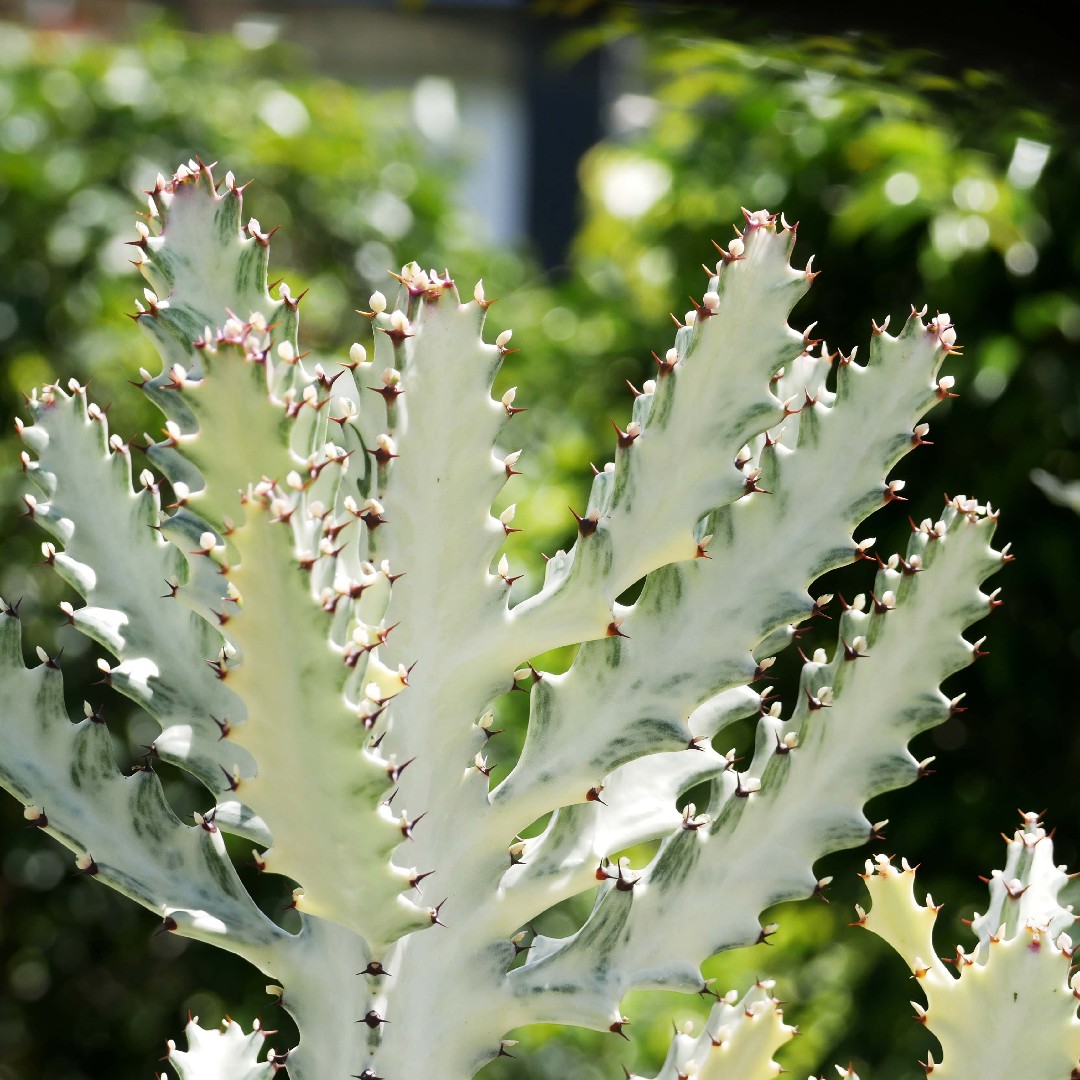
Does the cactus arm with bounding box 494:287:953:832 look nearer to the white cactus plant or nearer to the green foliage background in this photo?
the white cactus plant

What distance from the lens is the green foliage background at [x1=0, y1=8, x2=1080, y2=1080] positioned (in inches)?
107

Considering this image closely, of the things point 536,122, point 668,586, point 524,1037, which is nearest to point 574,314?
point 524,1037

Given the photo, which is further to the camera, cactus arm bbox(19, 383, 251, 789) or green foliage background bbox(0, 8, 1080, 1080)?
green foliage background bbox(0, 8, 1080, 1080)

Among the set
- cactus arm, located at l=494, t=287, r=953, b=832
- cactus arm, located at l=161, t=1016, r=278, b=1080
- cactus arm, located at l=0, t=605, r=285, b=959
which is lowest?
cactus arm, located at l=161, t=1016, r=278, b=1080

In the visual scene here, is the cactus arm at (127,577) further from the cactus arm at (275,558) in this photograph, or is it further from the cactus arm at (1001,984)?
the cactus arm at (1001,984)

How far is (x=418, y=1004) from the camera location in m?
1.09

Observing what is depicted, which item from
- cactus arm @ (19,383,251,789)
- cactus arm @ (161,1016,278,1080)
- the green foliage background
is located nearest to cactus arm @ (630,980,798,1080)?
cactus arm @ (161,1016,278,1080)

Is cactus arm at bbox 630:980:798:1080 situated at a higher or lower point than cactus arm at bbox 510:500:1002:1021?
lower

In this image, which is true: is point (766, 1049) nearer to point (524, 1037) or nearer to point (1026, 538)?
point (1026, 538)

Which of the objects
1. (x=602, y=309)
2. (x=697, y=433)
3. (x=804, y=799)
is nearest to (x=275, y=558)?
(x=697, y=433)

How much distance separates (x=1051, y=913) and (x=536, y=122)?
6259mm

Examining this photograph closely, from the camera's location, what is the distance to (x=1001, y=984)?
1082 millimetres

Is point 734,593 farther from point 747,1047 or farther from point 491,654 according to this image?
point 747,1047

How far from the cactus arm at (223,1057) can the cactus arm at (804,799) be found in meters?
0.23
